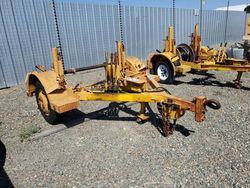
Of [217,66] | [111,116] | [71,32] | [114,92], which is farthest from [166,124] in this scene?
[71,32]

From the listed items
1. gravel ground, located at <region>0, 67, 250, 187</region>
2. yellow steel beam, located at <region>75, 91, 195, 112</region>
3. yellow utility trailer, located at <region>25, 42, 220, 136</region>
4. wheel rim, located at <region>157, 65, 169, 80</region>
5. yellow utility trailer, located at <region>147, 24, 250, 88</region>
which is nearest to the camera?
gravel ground, located at <region>0, 67, 250, 187</region>

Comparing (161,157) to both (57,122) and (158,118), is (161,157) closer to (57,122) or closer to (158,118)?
(158,118)

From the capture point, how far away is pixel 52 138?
4676 millimetres

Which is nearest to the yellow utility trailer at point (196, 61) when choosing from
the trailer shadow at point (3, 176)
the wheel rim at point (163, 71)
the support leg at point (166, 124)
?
the wheel rim at point (163, 71)

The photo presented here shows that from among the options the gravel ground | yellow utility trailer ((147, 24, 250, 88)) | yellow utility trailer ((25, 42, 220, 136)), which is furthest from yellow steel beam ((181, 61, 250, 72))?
yellow utility trailer ((25, 42, 220, 136))

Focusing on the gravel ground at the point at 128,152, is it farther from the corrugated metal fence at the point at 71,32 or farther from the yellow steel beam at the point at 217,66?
the corrugated metal fence at the point at 71,32

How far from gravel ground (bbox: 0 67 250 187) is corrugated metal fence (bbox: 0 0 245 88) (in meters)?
3.64

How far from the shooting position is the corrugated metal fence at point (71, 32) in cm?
870

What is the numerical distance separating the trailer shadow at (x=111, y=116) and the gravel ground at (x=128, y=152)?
0.08 ft

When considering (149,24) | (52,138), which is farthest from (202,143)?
(149,24)

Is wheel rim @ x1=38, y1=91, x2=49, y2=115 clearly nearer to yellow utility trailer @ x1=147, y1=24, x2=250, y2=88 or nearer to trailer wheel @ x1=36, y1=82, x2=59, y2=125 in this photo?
trailer wheel @ x1=36, y1=82, x2=59, y2=125

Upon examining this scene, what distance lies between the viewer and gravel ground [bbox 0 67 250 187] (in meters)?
3.34

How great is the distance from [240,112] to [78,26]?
7768 mm

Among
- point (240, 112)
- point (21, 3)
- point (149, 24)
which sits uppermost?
point (21, 3)
